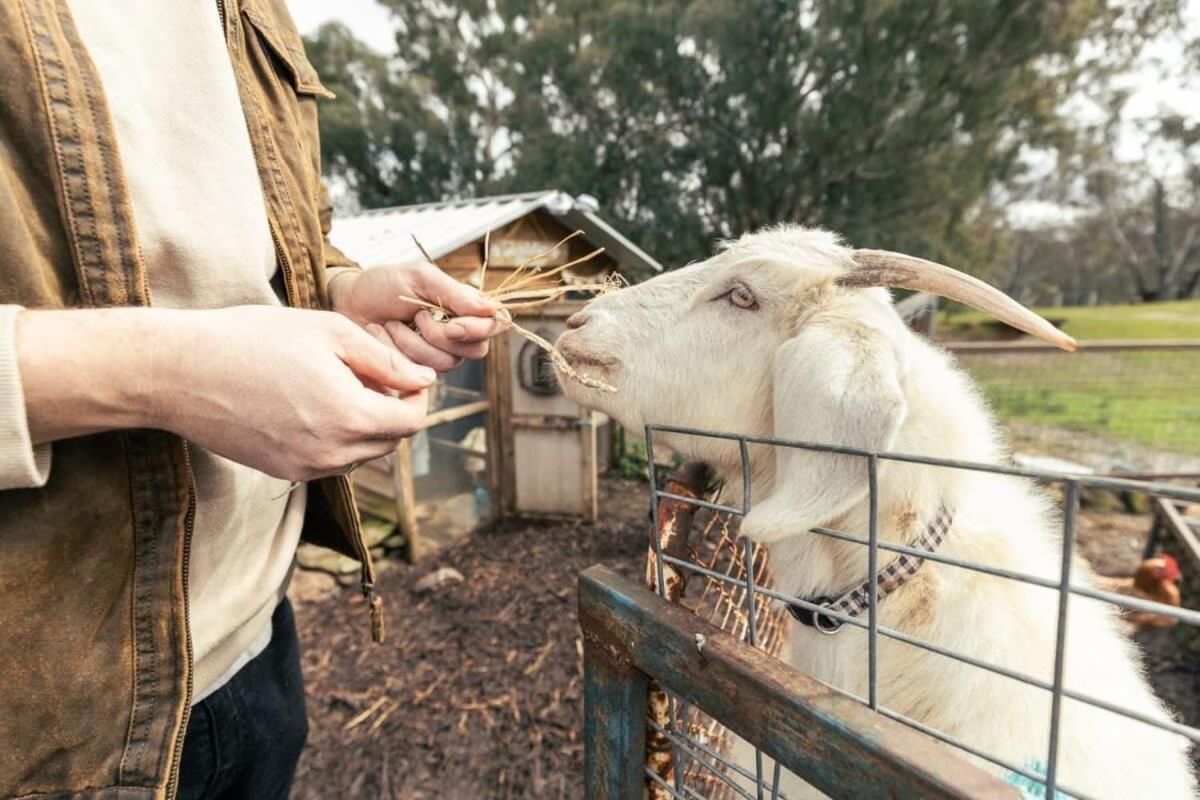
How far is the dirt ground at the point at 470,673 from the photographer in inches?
144

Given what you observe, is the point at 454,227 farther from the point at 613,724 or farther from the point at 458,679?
the point at 613,724

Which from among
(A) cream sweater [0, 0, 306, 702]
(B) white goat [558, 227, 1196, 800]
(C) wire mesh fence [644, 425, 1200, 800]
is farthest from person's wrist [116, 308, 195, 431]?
(B) white goat [558, 227, 1196, 800]

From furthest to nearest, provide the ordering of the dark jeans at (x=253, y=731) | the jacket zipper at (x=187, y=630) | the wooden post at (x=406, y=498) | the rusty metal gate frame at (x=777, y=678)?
the wooden post at (x=406, y=498), the dark jeans at (x=253, y=731), the jacket zipper at (x=187, y=630), the rusty metal gate frame at (x=777, y=678)

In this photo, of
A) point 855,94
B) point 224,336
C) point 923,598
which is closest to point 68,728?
point 224,336

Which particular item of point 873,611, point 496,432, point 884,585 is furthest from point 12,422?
point 496,432

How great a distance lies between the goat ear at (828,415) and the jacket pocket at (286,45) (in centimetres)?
145

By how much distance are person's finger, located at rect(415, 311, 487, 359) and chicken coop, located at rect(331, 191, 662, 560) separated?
A: 4588 mm

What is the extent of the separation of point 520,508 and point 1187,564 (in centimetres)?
578

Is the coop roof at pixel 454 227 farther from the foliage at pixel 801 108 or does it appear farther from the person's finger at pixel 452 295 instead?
the foliage at pixel 801 108

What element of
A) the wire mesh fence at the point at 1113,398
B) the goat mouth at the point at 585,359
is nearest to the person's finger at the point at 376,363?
the goat mouth at the point at 585,359

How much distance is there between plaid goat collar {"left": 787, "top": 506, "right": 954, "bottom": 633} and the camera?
131 centimetres

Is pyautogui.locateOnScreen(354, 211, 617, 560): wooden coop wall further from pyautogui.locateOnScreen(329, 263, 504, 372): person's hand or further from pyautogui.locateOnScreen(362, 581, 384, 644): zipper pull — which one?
pyautogui.locateOnScreen(329, 263, 504, 372): person's hand

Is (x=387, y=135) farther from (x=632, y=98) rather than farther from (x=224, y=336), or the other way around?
(x=224, y=336)

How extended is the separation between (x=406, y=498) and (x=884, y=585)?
525 centimetres
